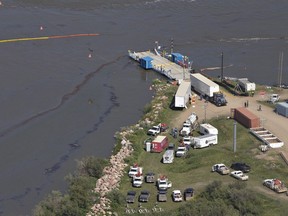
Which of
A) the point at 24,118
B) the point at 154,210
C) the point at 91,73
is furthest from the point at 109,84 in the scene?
the point at 154,210

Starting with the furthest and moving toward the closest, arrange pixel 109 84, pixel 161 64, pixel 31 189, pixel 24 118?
pixel 161 64 < pixel 109 84 < pixel 24 118 < pixel 31 189

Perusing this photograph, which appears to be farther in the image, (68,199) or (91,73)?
(91,73)

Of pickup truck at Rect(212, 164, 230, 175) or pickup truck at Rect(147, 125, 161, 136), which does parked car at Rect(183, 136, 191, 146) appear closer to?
pickup truck at Rect(147, 125, 161, 136)

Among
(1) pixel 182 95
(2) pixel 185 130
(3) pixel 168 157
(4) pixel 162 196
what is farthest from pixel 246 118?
(4) pixel 162 196

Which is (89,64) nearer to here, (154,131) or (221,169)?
(154,131)

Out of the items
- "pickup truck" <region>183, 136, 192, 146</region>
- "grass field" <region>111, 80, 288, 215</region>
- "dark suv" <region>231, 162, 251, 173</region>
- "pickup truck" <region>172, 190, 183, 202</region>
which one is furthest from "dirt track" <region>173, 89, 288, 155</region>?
"pickup truck" <region>172, 190, 183, 202</region>

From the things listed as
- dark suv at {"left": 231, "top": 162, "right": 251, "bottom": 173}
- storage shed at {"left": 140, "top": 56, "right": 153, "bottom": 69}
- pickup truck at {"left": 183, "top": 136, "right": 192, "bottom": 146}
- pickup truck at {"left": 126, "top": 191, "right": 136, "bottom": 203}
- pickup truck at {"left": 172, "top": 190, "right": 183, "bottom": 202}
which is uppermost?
storage shed at {"left": 140, "top": 56, "right": 153, "bottom": 69}

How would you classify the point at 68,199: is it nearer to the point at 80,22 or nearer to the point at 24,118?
the point at 24,118

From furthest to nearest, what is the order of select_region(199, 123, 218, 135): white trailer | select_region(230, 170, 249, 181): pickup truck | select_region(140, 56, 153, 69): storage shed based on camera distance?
select_region(140, 56, 153, 69): storage shed → select_region(199, 123, 218, 135): white trailer → select_region(230, 170, 249, 181): pickup truck
